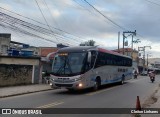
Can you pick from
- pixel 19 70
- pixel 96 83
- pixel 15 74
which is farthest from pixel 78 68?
pixel 19 70

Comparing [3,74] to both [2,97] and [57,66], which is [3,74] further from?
[2,97]

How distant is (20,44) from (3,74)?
26519mm

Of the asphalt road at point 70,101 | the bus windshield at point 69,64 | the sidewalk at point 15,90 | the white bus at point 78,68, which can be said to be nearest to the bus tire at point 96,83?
the white bus at point 78,68

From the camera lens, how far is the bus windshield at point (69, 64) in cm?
2205

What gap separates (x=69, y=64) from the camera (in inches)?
880

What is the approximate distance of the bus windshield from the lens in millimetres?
22047

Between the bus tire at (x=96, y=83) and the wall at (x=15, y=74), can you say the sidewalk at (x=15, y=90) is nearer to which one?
the wall at (x=15, y=74)

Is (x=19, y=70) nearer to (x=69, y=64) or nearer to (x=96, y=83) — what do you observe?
(x=96, y=83)

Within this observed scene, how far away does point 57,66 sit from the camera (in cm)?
2262

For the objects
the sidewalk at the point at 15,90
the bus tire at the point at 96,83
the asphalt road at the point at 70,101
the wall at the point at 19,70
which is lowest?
the asphalt road at the point at 70,101

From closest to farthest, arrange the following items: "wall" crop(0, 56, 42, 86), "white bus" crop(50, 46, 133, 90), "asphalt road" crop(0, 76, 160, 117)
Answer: "asphalt road" crop(0, 76, 160, 117)
"white bus" crop(50, 46, 133, 90)
"wall" crop(0, 56, 42, 86)

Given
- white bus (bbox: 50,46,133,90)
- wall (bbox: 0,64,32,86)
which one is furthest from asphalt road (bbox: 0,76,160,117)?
wall (bbox: 0,64,32,86)

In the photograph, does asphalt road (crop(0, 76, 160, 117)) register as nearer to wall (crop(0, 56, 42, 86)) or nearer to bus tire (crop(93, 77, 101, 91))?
bus tire (crop(93, 77, 101, 91))

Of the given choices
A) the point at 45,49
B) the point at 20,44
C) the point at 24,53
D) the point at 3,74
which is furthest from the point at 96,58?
the point at 45,49
